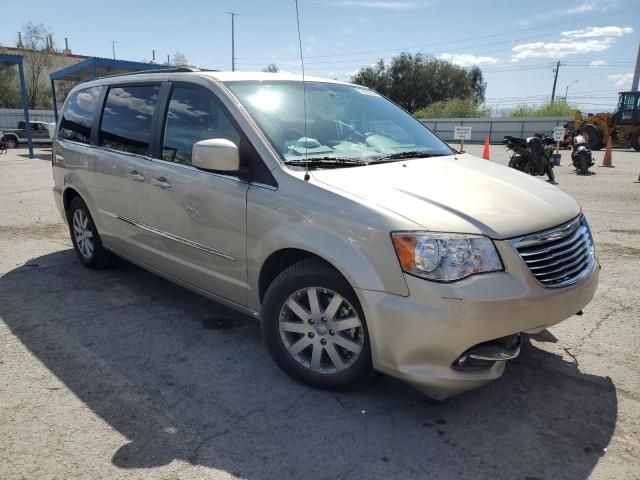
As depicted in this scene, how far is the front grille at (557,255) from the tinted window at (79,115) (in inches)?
161

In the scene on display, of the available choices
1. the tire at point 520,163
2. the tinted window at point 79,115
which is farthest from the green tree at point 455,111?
the tinted window at point 79,115

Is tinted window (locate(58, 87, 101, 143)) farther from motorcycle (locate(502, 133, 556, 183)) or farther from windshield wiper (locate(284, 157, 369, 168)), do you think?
motorcycle (locate(502, 133, 556, 183))

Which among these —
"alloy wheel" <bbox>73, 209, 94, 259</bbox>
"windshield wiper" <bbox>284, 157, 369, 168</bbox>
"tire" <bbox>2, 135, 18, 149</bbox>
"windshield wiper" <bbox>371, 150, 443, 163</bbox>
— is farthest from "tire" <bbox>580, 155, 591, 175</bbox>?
"tire" <bbox>2, 135, 18, 149</bbox>

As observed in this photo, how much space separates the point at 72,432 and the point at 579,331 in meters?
3.47

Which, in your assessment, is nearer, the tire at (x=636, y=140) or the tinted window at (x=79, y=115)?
the tinted window at (x=79, y=115)

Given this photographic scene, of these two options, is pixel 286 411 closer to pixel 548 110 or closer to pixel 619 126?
pixel 619 126

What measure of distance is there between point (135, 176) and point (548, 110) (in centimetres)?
4925

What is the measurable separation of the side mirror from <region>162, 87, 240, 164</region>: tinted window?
0.20m

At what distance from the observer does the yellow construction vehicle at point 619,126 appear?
25312mm

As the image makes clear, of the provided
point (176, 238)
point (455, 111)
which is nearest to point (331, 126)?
point (176, 238)

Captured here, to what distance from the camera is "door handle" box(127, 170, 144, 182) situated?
3.99 m

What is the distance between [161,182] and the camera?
3.76 m

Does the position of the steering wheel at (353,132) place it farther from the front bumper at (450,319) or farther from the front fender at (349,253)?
the front bumper at (450,319)

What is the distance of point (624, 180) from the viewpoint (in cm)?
1302
